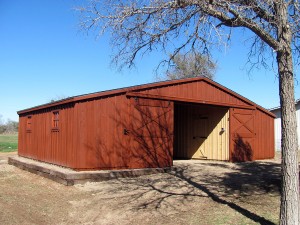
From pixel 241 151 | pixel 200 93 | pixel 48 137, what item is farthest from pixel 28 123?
pixel 241 151

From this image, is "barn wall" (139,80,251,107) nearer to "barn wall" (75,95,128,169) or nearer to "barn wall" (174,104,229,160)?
"barn wall" (174,104,229,160)

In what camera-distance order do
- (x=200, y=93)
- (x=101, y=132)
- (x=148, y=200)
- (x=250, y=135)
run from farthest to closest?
1. (x=250, y=135)
2. (x=200, y=93)
3. (x=101, y=132)
4. (x=148, y=200)

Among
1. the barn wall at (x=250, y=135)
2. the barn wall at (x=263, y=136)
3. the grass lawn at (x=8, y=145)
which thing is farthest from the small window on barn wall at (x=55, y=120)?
the grass lawn at (x=8, y=145)

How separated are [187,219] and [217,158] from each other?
10.4m

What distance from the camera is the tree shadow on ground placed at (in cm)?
825

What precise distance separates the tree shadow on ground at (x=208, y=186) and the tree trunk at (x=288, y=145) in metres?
1.10

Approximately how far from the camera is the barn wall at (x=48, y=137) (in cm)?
1172

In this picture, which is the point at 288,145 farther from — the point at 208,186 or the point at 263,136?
the point at 263,136

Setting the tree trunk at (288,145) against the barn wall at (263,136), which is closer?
the tree trunk at (288,145)

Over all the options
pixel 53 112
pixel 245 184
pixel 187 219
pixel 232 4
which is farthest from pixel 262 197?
pixel 53 112

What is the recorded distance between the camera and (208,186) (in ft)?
32.5

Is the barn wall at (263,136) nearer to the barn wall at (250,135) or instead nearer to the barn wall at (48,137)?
the barn wall at (250,135)

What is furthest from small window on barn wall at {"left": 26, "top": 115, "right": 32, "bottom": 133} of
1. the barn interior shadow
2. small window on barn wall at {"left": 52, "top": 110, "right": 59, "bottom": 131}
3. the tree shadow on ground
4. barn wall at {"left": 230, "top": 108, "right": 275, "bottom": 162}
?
the barn interior shadow

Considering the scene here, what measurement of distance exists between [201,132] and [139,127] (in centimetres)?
634
